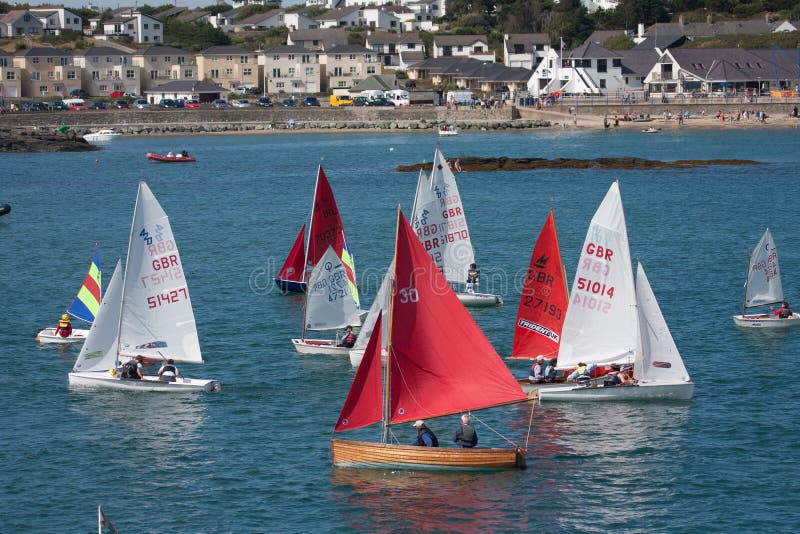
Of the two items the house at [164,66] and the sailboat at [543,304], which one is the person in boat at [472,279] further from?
the house at [164,66]

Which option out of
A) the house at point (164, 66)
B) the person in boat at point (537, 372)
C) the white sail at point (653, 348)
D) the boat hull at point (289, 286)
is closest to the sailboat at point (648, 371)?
the white sail at point (653, 348)

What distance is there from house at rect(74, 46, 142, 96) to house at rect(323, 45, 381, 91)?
32.9 m


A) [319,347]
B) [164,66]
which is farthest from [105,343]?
[164,66]

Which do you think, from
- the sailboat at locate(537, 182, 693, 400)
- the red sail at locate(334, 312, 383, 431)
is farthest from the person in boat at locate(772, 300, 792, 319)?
the red sail at locate(334, 312, 383, 431)

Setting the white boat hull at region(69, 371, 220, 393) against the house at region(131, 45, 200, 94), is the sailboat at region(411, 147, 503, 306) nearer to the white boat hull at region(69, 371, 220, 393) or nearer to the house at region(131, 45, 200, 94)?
the white boat hull at region(69, 371, 220, 393)

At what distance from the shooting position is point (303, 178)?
111 metres

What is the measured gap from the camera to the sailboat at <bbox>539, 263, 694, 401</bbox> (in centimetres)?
3572

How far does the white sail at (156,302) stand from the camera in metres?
37.8

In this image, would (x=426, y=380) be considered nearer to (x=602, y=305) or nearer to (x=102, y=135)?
(x=602, y=305)

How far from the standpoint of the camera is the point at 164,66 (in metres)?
197

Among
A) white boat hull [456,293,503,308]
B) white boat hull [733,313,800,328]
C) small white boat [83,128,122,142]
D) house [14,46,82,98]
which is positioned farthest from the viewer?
house [14,46,82,98]

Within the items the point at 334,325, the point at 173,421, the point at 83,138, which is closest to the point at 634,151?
the point at 83,138

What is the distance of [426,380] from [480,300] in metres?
19.9

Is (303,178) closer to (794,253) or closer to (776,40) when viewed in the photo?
(794,253)
